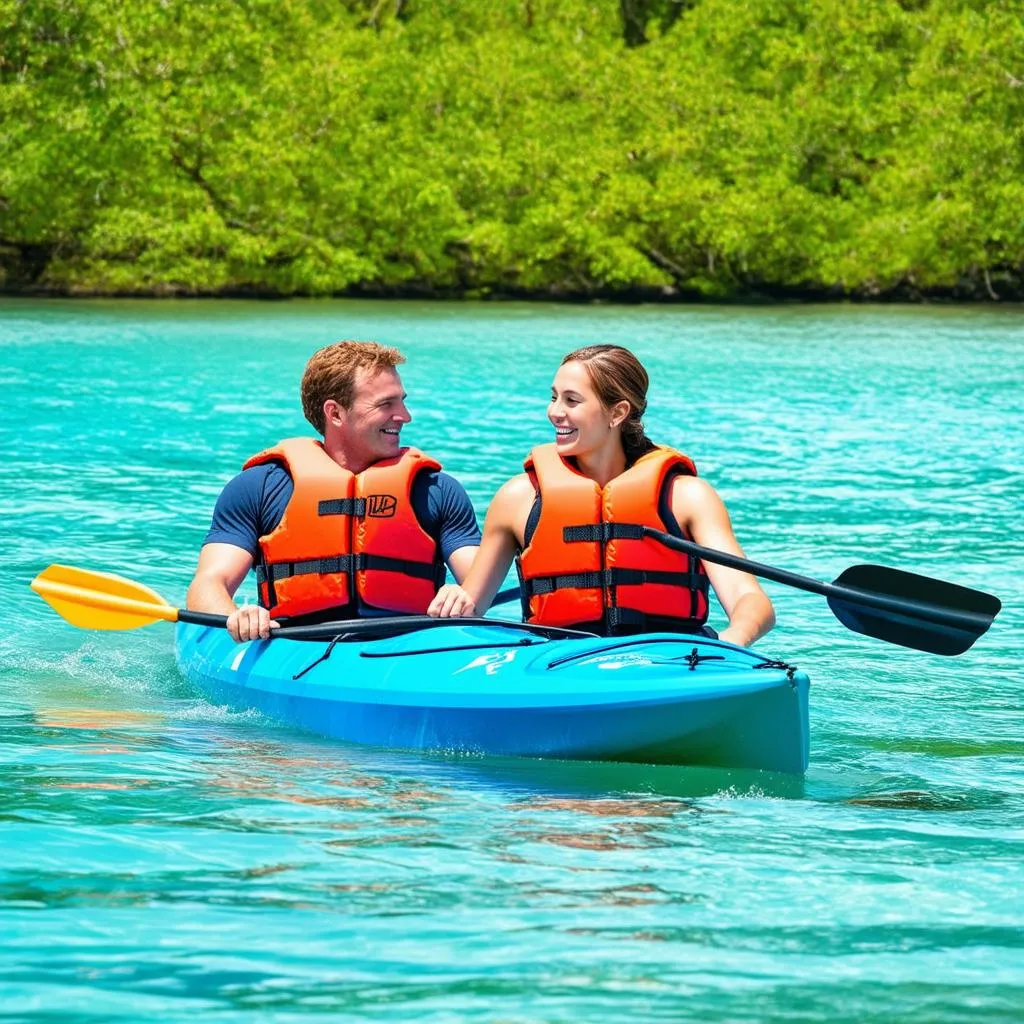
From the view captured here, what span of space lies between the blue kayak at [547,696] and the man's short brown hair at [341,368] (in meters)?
0.65

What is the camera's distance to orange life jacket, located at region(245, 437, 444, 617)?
15.6 ft

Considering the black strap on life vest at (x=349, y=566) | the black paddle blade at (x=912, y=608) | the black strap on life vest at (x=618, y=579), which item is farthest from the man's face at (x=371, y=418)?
the black paddle blade at (x=912, y=608)

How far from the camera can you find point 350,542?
477 centimetres

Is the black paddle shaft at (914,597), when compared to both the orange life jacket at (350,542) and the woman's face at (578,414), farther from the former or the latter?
the orange life jacket at (350,542)

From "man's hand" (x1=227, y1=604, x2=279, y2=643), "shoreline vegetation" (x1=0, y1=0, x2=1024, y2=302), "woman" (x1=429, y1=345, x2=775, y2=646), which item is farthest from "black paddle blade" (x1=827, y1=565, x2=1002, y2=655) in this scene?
"shoreline vegetation" (x1=0, y1=0, x2=1024, y2=302)

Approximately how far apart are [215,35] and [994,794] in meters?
29.3

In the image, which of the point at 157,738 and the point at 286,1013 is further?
the point at 157,738

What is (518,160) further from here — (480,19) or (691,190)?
(480,19)

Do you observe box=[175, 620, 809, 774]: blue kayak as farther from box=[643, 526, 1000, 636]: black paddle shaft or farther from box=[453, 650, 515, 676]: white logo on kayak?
box=[643, 526, 1000, 636]: black paddle shaft

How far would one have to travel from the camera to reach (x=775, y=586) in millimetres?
7539

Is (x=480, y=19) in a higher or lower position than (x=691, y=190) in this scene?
higher

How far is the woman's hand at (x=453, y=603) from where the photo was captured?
175 inches

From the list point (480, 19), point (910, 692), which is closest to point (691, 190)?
point (480, 19)

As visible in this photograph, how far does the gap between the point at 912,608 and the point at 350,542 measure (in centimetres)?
149
